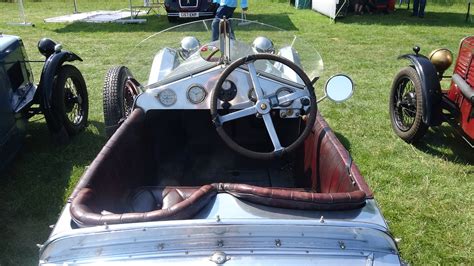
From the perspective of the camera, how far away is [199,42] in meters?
3.85

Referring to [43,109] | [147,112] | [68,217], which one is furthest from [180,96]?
[43,109]

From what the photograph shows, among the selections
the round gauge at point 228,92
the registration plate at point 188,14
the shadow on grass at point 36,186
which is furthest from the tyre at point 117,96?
the registration plate at point 188,14

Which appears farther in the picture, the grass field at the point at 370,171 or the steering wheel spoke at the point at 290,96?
the grass field at the point at 370,171

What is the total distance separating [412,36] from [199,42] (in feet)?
27.1

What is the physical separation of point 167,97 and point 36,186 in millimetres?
1705

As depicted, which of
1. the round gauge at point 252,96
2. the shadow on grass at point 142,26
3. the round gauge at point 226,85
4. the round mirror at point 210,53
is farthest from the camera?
the shadow on grass at point 142,26

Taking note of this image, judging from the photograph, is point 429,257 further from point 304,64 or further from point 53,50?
point 53,50

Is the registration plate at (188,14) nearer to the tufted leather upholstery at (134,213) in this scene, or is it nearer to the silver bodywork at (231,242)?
the tufted leather upholstery at (134,213)

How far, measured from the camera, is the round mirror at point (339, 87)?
8.64 ft

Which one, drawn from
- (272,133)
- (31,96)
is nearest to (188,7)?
(31,96)

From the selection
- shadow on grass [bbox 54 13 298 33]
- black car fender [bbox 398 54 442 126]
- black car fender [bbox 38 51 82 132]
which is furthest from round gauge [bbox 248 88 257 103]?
shadow on grass [bbox 54 13 298 33]

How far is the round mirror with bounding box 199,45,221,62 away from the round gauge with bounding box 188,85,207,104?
1.22ft

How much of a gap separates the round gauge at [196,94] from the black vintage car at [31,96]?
1934mm

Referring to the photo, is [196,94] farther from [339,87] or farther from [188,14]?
[188,14]
